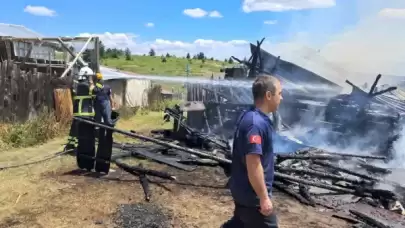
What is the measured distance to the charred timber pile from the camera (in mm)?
6953

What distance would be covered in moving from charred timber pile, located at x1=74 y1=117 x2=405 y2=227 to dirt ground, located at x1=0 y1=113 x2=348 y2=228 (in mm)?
247

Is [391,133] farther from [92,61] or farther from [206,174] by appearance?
[92,61]

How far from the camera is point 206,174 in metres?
8.62

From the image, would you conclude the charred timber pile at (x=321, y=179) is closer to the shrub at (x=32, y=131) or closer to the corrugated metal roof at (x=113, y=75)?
the shrub at (x=32, y=131)

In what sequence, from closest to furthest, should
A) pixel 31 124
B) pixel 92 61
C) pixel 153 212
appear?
pixel 153 212, pixel 31 124, pixel 92 61

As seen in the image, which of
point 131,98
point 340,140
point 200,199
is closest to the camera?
point 200,199

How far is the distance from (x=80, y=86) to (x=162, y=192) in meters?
4.89

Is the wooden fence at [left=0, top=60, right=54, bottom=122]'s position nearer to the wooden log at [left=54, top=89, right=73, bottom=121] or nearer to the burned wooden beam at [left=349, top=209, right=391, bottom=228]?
the wooden log at [left=54, top=89, right=73, bottom=121]


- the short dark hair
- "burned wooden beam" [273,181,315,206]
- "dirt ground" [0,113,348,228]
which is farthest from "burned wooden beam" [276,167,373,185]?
the short dark hair

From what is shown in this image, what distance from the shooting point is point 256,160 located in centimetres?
320

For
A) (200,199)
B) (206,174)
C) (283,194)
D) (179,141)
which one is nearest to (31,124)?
(179,141)

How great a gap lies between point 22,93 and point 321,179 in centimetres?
874

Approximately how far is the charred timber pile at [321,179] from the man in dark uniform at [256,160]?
10.9 ft

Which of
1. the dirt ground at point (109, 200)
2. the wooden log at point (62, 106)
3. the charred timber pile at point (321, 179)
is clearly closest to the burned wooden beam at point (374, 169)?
the charred timber pile at point (321, 179)
